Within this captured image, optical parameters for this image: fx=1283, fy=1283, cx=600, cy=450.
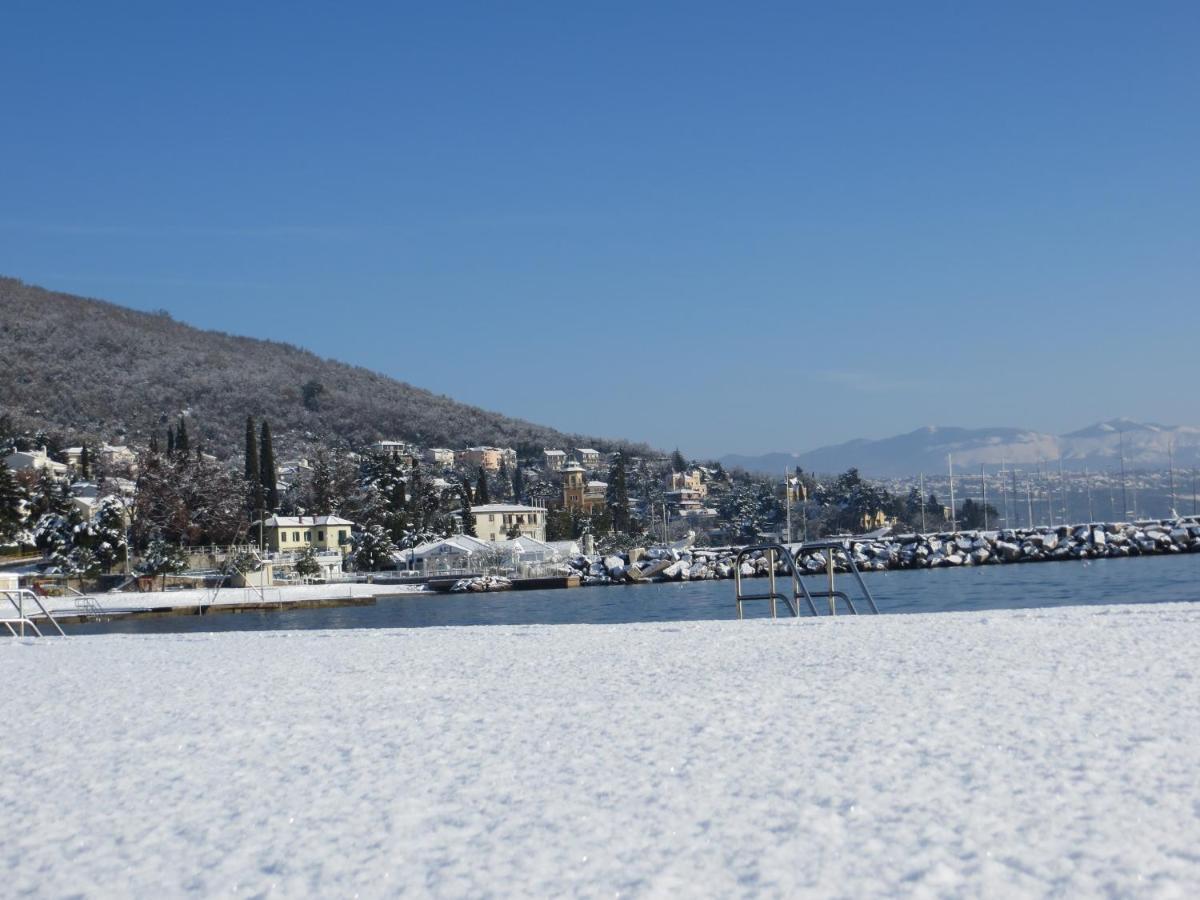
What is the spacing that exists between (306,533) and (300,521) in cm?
79

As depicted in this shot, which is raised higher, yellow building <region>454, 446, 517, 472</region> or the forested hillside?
the forested hillside

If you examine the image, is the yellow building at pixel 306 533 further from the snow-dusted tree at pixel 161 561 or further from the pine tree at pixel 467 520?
the snow-dusted tree at pixel 161 561

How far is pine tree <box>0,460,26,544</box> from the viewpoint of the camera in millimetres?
58219

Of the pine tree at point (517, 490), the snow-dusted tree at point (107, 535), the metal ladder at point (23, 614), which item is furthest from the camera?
the pine tree at point (517, 490)

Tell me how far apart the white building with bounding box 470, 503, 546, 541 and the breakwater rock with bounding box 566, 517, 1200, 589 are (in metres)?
15.4

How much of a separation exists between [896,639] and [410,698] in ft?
15.0

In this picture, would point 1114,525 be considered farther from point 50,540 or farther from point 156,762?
point 156,762

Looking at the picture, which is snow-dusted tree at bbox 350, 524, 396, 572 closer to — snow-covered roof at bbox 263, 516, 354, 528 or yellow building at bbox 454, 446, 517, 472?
snow-covered roof at bbox 263, 516, 354, 528

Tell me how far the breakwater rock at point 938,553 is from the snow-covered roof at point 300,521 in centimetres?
1454

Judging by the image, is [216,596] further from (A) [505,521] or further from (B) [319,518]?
(A) [505,521]

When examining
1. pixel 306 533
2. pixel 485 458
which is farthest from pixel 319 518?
pixel 485 458

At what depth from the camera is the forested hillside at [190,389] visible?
481 ft

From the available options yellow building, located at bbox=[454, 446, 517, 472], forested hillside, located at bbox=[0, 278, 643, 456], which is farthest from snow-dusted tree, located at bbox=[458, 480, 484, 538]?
yellow building, located at bbox=[454, 446, 517, 472]

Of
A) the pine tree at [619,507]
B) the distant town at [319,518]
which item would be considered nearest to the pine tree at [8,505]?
the distant town at [319,518]
